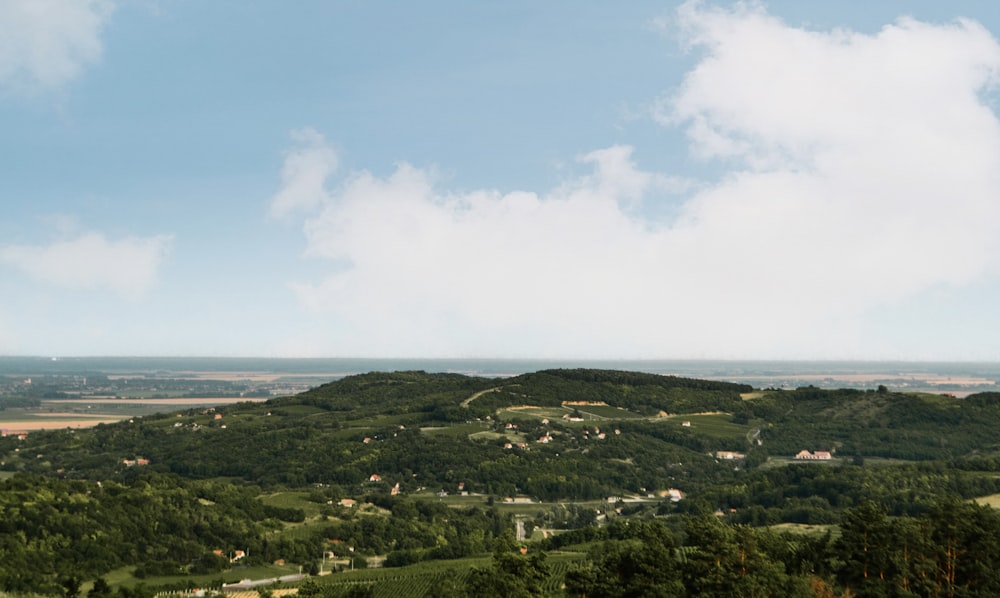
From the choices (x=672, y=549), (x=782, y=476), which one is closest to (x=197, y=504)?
(x=672, y=549)

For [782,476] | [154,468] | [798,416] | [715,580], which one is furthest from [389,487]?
[798,416]

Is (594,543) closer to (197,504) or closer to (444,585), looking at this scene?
(444,585)

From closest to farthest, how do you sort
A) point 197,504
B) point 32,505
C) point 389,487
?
point 32,505 < point 197,504 < point 389,487

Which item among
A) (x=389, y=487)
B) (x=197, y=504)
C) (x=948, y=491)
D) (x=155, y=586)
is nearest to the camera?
(x=155, y=586)

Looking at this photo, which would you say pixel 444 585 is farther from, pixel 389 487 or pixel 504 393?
pixel 504 393

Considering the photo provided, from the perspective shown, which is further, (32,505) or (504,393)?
(504,393)

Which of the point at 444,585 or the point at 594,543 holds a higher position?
the point at 444,585
